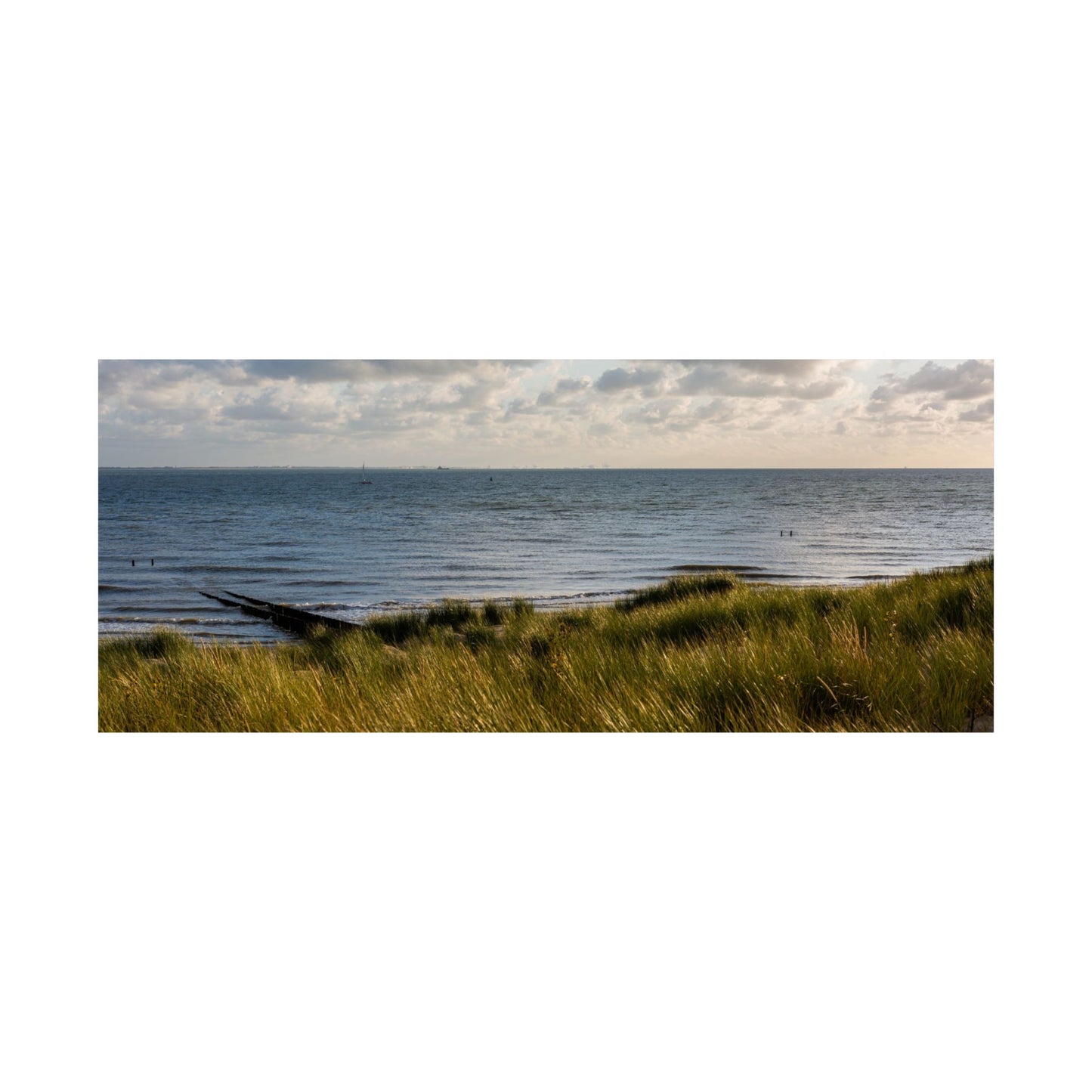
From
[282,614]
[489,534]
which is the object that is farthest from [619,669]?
[282,614]

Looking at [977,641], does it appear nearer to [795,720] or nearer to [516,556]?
[795,720]

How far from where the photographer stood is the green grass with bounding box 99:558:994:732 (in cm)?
359

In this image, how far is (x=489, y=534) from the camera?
4.68 m

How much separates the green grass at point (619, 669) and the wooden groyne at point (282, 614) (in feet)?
0.26

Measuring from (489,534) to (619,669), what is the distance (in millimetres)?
1319

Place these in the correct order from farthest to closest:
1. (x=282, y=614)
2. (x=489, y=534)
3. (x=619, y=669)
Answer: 1. (x=489, y=534)
2. (x=282, y=614)
3. (x=619, y=669)

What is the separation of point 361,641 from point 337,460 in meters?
1.16

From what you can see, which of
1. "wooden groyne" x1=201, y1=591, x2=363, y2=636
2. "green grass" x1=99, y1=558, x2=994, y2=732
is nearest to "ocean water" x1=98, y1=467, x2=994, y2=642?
"wooden groyne" x1=201, y1=591, x2=363, y2=636

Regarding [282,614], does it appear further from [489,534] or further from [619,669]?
[619,669]

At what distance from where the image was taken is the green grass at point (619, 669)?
11.8 ft

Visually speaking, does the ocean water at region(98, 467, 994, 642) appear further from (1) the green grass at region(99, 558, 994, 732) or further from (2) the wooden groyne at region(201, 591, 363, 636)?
(1) the green grass at region(99, 558, 994, 732)

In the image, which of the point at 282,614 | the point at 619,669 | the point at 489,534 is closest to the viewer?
the point at 619,669

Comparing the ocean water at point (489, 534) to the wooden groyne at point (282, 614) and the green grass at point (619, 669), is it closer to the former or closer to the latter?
the wooden groyne at point (282, 614)
